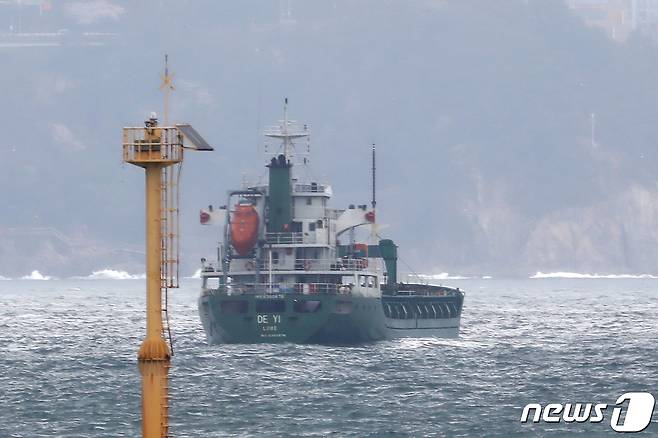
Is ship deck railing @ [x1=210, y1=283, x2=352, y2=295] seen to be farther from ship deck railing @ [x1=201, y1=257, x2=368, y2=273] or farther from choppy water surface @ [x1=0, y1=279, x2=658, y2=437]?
choppy water surface @ [x1=0, y1=279, x2=658, y2=437]

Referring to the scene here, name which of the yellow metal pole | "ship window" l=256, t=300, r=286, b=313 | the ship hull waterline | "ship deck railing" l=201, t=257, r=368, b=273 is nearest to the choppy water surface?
the ship hull waterline

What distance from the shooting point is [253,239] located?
104875 mm

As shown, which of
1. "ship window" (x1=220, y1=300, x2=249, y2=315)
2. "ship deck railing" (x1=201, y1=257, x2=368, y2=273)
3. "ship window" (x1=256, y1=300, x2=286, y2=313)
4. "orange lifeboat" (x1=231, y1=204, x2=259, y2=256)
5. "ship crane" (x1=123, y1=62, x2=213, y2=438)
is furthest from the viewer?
"ship deck railing" (x1=201, y1=257, x2=368, y2=273)

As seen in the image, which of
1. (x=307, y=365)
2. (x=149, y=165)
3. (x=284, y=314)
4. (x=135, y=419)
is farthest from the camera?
(x=284, y=314)

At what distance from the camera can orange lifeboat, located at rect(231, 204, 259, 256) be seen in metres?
105

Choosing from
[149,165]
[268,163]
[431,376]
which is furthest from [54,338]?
[149,165]

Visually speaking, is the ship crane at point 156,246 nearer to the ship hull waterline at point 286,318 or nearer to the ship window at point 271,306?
the ship hull waterline at point 286,318

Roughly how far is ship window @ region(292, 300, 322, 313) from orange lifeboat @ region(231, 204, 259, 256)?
4.47 metres

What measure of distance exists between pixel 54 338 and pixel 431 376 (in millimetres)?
43082

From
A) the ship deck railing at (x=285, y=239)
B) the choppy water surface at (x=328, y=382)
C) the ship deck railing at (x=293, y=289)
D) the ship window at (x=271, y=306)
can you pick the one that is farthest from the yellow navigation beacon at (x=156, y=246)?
the ship deck railing at (x=285, y=239)

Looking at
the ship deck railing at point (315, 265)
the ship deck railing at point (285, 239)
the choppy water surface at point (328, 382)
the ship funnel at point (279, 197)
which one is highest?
the ship funnel at point (279, 197)

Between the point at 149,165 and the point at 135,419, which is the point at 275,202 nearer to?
the point at 135,419

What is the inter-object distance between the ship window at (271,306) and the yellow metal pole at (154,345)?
6275 centimetres

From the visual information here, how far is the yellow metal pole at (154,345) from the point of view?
132 ft
